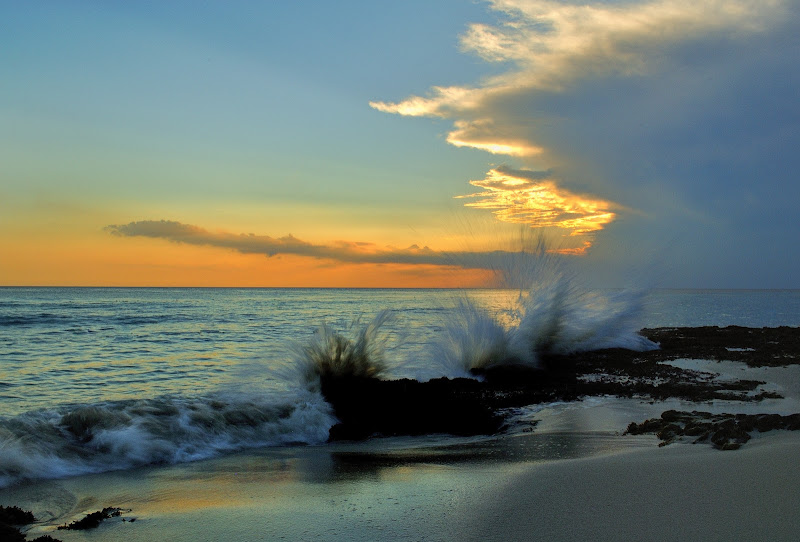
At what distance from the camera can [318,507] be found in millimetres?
4703

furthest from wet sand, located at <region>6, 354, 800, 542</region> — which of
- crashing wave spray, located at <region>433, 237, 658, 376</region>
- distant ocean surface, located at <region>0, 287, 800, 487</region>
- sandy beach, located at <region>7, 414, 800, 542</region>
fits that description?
crashing wave spray, located at <region>433, 237, 658, 376</region>

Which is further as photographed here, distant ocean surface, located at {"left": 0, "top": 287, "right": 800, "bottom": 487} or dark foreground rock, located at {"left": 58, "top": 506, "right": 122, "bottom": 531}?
distant ocean surface, located at {"left": 0, "top": 287, "right": 800, "bottom": 487}

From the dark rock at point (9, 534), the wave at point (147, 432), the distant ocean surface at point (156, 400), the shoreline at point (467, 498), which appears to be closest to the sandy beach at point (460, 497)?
the shoreline at point (467, 498)

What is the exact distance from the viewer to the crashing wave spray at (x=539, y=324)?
48.8 feet

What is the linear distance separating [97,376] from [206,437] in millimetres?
7308

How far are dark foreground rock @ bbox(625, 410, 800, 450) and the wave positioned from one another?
178 inches

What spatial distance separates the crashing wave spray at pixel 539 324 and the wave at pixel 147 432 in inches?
243

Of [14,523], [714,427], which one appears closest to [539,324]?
[714,427]

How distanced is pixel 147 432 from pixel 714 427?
690 centimetres

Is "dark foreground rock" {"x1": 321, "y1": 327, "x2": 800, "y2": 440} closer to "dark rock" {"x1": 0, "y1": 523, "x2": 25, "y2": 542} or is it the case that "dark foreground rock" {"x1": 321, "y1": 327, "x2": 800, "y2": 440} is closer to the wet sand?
the wet sand

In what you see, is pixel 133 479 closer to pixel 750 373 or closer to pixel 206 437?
pixel 206 437

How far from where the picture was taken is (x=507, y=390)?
11.8 metres

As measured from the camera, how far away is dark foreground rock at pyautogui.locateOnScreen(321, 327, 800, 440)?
29.0 feet

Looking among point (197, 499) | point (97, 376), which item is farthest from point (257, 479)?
point (97, 376)
